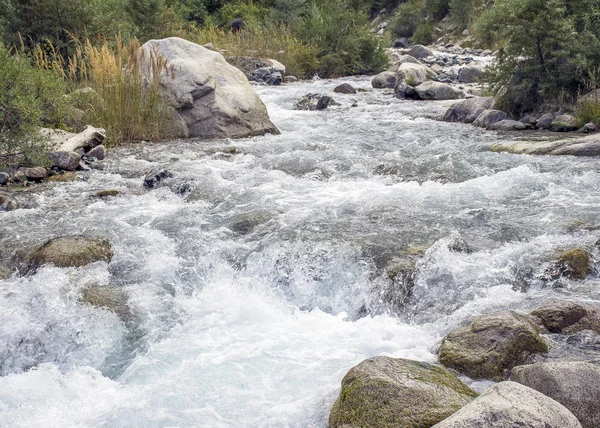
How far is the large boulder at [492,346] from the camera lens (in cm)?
371

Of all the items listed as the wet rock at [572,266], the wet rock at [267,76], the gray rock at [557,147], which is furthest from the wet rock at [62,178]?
the wet rock at [267,76]

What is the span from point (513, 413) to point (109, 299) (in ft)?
11.2

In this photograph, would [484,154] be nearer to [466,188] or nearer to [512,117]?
[466,188]

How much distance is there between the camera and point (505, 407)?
8.36 feet

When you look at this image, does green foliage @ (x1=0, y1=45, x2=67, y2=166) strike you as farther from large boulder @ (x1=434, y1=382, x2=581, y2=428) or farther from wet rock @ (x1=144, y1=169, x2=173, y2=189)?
large boulder @ (x1=434, y1=382, x2=581, y2=428)

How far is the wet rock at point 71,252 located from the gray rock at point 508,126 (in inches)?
Result: 312

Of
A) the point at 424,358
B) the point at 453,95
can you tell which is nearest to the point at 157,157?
the point at 424,358

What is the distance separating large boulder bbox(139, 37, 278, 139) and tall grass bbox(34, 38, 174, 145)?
0.20 meters

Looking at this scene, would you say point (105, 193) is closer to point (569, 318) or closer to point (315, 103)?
point (569, 318)

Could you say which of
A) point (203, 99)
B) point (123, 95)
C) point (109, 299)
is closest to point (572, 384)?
point (109, 299)

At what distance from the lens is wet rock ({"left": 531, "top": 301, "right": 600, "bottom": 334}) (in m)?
4.10

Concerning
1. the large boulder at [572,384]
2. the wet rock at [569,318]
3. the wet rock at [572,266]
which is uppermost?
the large boulder at [572,384]

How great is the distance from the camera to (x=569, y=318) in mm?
4156

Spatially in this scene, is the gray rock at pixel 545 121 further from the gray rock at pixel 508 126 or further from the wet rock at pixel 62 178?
the wet rock at pixel 62 178
